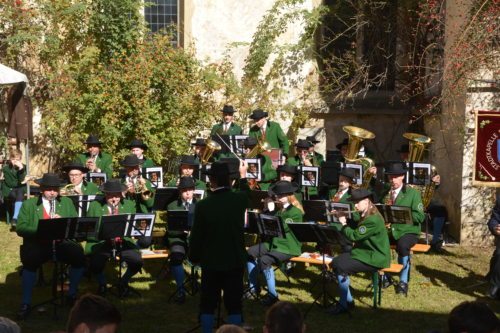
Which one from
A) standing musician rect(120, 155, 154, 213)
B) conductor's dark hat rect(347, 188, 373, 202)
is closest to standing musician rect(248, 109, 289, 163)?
standing musician rect(120, 155, 154, 213)

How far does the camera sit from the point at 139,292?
12453mm

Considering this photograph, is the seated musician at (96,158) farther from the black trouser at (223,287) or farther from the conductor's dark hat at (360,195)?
the black trouser at (223,287)

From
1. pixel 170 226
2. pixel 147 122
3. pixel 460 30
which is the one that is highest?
pixel 460 30

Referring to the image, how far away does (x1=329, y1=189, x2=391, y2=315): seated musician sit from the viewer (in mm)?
11242

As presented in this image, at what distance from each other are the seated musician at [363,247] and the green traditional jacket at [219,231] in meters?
2.20

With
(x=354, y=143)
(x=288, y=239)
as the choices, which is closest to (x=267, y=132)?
(x=354, y=143)

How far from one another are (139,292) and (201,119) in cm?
797

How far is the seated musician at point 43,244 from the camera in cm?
1124

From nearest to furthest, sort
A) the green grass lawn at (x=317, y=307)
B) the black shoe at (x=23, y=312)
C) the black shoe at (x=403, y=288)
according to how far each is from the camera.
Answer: the green grass lawn at (x=317, y=307), the black shoe at (x=23, y=312), the black shoe at (x=403, y=288)

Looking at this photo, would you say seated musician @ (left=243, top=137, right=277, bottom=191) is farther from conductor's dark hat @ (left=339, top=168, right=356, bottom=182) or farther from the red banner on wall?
the red banner on wall

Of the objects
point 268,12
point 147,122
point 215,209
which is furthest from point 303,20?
point 215,209

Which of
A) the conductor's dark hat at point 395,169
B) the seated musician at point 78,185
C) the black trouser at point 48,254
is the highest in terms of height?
the conductor's dark hat at point 395,169

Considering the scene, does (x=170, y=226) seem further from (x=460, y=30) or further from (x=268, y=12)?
(x=268, y=12)

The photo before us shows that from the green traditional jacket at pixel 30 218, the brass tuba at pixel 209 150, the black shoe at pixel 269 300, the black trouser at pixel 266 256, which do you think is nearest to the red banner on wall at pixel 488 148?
the black trouser at pixel 266 256
